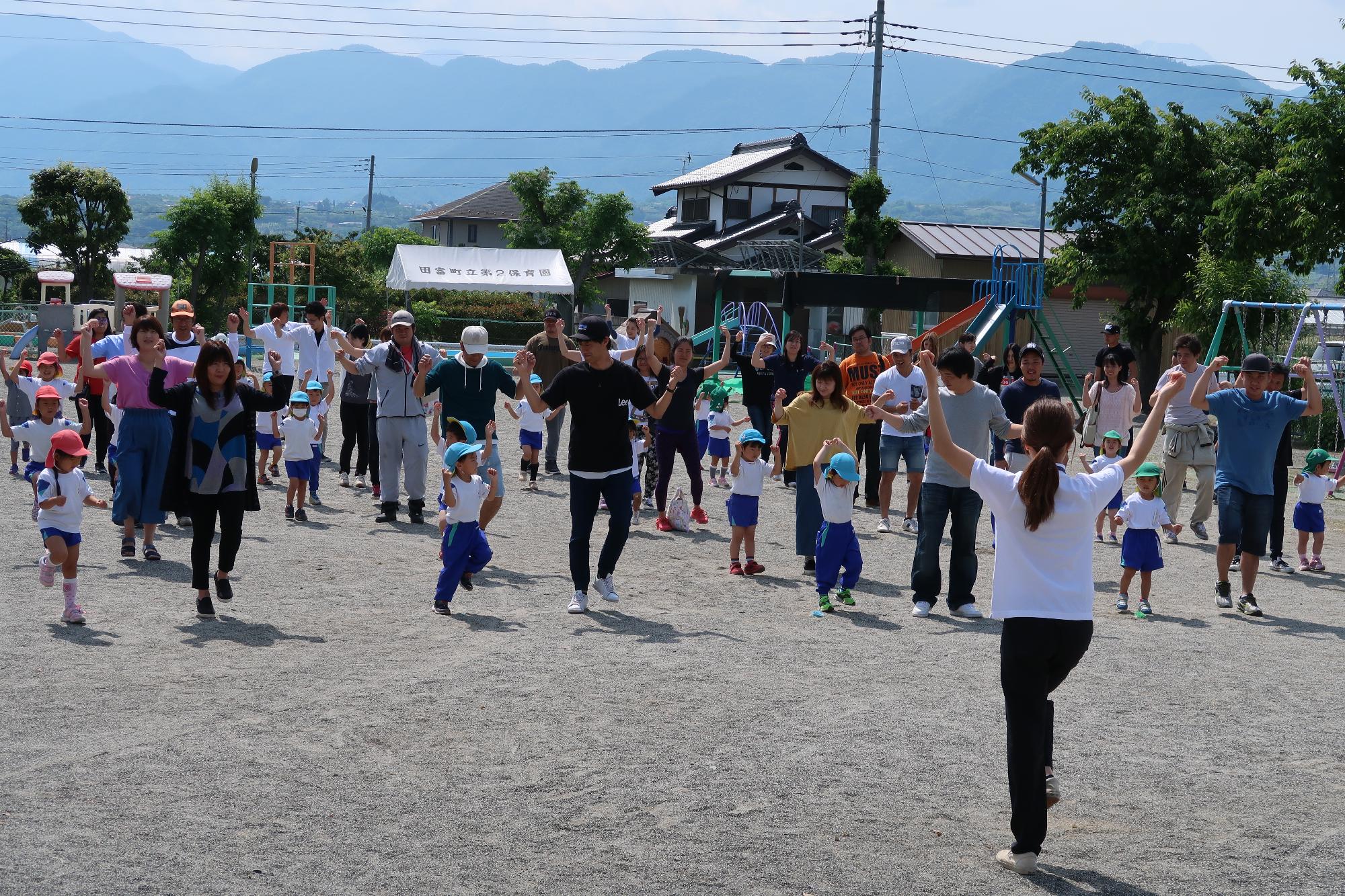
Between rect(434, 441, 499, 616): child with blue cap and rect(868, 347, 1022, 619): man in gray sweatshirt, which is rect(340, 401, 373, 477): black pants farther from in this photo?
rect(868, 347, 1022, 619): man in gray sweatshirt

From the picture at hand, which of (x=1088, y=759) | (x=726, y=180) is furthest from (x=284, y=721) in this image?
(x=726, y=180)

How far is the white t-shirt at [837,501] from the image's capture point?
9.15 metres

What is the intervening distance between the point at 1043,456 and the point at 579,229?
4918 centimetres

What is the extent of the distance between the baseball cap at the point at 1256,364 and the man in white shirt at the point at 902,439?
8.85 feet

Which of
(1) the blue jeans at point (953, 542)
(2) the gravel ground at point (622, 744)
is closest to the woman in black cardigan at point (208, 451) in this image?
(2) the gravel ground at point (622, 744)

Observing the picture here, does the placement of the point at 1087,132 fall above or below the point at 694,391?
above

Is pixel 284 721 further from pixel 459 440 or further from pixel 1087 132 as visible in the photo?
pixel 1087 132

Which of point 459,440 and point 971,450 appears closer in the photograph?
point 971,450

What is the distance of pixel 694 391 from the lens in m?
12.5

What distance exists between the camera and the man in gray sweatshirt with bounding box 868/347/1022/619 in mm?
8922

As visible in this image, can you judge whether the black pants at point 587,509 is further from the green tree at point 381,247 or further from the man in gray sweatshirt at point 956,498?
the green tree at point 381,247

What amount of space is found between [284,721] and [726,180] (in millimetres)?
54990

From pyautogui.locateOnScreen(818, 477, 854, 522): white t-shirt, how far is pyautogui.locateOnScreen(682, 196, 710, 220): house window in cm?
5298

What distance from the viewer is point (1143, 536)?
937 centimetres
